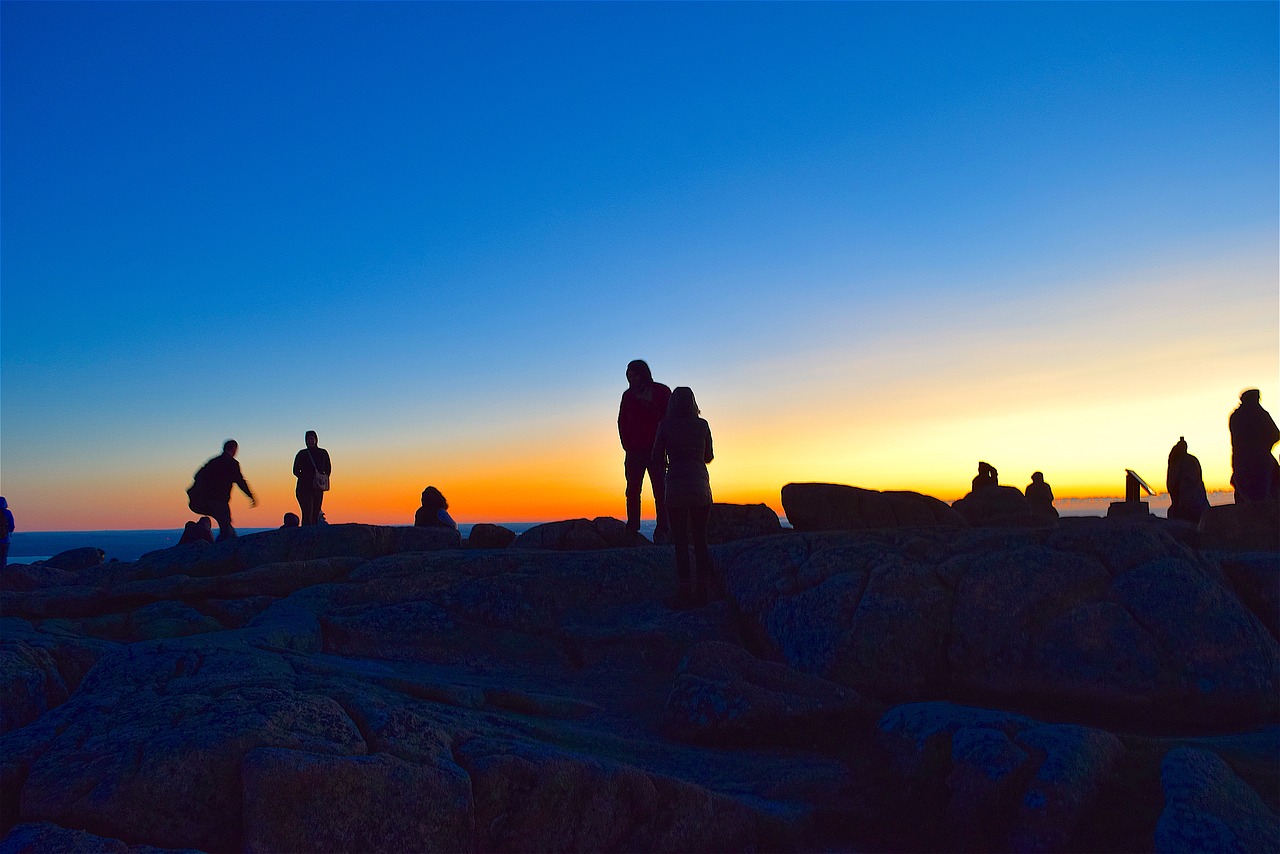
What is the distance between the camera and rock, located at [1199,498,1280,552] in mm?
16797

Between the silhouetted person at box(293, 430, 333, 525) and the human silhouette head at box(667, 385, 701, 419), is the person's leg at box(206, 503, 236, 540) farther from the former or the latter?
the human silhouette head at box(667, 385, 701, 419)

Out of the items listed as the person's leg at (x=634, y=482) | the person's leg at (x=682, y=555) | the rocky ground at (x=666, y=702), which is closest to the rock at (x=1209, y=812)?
the rocky ground at (x=666, y=702)

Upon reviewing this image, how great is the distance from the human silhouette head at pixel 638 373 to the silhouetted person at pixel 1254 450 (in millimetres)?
14068

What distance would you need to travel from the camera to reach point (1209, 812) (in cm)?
545

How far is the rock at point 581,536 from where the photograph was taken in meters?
16.3

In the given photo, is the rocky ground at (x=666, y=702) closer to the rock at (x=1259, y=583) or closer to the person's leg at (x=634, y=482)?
the rock at (x=1259, y=583)

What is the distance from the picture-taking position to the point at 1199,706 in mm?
8164

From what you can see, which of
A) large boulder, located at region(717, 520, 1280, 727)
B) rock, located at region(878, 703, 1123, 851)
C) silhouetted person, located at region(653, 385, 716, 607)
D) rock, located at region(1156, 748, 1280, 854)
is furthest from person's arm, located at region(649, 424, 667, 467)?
rock, located at region(1156, 748, 1280, 854)

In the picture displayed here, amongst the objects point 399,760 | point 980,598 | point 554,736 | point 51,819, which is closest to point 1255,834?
point 980,598

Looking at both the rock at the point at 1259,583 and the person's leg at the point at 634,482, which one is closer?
the rock at the point at 1259,583

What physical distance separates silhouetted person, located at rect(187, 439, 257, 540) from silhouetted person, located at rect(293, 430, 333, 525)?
5.16ft

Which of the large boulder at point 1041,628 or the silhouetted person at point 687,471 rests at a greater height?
the silhouetted person at point 687,471

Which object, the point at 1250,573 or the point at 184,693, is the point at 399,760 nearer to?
the point at 184,693

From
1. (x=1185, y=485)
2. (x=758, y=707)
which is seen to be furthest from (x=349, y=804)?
(x=1185, y=485)
